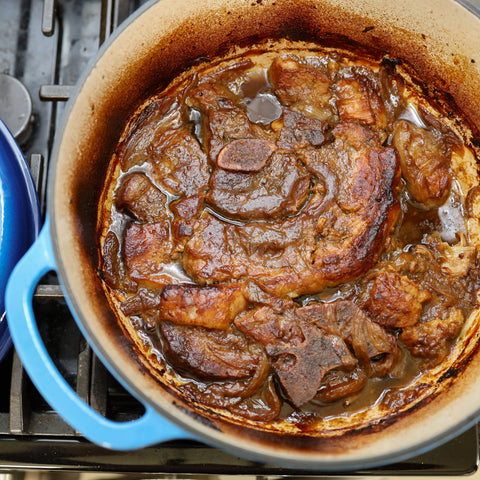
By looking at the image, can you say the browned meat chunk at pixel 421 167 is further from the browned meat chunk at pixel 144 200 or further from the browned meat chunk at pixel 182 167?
the browned meat chunk at pixel 144 200

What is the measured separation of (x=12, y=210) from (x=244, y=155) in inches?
36.3

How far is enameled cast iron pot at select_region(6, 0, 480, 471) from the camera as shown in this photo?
1.75 metres

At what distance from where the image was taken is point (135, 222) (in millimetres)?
2189

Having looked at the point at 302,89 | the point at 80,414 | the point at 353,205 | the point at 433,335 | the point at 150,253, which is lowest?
the point at 80,414

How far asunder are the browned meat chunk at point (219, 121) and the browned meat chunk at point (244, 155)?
0.04m

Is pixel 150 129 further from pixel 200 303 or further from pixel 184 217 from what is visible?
pixel 200 303

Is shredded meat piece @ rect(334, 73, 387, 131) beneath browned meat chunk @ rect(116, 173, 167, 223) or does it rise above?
above

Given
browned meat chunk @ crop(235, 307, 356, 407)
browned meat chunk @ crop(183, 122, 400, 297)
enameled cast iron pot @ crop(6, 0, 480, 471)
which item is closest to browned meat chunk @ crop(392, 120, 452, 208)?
browned meat chunk @ crop(183, 122, 400, 297)

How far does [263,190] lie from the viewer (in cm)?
212

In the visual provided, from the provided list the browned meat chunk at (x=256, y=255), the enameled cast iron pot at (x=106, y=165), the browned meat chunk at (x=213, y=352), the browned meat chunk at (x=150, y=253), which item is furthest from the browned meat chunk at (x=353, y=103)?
the browned meat chunk at (x=213, y=352)

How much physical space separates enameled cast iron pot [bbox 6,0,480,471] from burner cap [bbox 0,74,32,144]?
490mm

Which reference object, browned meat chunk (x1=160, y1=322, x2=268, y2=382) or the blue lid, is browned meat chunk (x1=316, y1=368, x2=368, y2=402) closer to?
browned meat chunk (x1=160, y1=322, x2=268, y2=382)

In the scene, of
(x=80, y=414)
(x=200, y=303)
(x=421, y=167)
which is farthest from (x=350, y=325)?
(x=80, y=414)

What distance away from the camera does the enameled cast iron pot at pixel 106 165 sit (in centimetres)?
175
